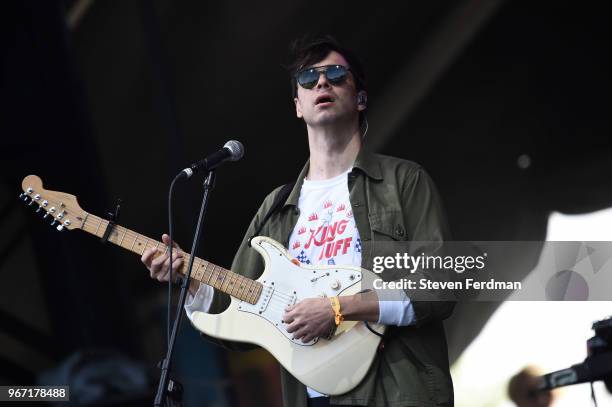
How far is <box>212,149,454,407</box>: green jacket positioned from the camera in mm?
2613

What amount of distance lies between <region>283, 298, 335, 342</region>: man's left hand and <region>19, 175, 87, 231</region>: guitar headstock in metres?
0.88

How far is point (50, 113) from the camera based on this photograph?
18.2 feet

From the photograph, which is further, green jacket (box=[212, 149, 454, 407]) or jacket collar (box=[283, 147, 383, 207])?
jacket collar (box=[283, 147, 383, 207])

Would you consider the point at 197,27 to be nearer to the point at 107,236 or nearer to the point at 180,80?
the point at 180,80

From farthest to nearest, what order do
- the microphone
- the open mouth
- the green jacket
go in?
the open mouth, the microphone, the green jacket

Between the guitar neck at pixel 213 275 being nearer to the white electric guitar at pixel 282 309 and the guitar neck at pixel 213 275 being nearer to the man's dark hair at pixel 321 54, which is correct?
the white electric guitar at pixel 282 309

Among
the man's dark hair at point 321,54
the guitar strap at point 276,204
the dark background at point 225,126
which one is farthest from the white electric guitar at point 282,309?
the dark background at point 225,126

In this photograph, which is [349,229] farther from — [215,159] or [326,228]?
[215,159]

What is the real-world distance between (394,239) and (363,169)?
300 millimetres

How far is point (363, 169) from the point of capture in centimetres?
294

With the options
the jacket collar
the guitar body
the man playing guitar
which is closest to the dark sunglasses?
the man playing guitar

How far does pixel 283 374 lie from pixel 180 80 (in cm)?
388

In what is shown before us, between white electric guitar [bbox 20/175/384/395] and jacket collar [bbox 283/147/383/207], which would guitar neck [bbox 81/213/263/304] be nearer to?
white electric guitar [bbox 20/175/384/395]

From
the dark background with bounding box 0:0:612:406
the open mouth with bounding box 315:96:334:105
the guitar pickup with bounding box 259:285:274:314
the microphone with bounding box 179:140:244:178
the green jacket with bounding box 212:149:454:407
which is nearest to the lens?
the green jacket with bounding box 212:149:454:407
